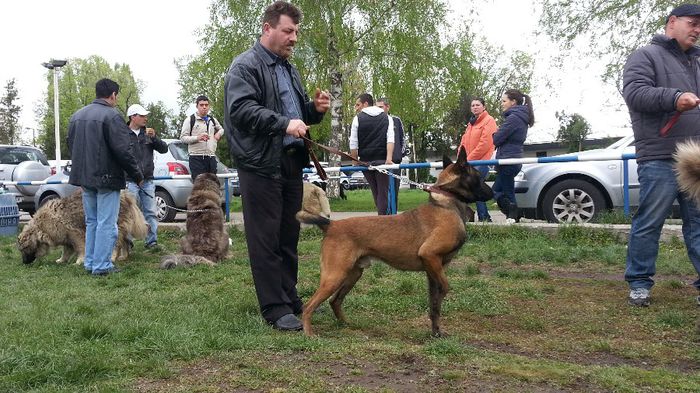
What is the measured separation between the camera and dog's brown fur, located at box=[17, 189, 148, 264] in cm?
909

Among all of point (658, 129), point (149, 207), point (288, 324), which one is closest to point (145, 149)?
point (149, 207)

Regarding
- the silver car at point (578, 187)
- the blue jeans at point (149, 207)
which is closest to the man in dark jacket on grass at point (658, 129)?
the silver car at point (578, 187)

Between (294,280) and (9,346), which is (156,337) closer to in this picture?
(9,346)

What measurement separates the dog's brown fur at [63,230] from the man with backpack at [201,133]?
154cm

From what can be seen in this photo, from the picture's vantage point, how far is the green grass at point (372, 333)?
11.5 feet

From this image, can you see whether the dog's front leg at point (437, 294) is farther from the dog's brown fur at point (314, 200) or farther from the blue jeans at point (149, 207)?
the blue jeans at point (149, 207)

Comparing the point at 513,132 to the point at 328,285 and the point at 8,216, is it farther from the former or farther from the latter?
the point at 8,216

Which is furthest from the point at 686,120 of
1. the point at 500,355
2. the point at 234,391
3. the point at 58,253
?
the point at 58,253

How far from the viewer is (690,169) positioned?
A: 4.48 m

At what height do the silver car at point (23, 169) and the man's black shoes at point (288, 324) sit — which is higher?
the silver car at point (23, 169)

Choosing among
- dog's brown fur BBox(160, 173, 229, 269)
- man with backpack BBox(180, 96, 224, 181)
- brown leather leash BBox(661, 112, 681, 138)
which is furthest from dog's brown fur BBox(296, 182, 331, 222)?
brown leather leash BBox(661, 112, 681, 138)

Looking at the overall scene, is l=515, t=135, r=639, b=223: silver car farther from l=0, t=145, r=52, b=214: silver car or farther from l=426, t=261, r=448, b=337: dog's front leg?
l=0, t=145, r=52, b=214: silver car

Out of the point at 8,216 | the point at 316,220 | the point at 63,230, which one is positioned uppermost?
the point at 316,220

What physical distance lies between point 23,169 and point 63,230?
361 inches
